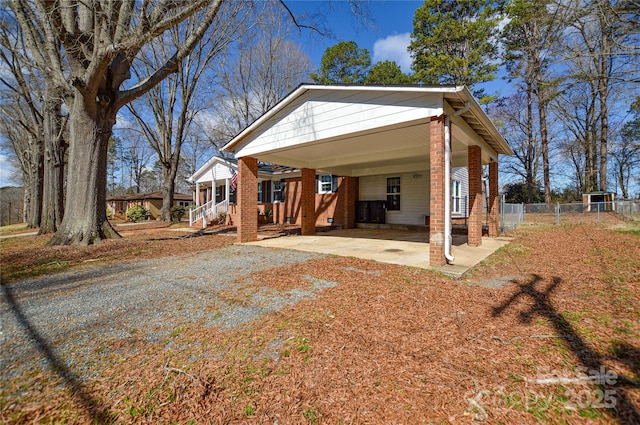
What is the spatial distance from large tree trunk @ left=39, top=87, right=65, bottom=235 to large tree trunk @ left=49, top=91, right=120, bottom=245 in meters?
6.09

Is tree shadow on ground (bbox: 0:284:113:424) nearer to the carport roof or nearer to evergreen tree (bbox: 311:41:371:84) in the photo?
the carport roof

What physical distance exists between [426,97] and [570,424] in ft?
17.1

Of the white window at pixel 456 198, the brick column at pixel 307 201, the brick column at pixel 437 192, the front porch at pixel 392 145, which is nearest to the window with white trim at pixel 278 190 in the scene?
the front porch at pixel 392 145

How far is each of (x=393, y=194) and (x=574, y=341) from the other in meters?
12.2

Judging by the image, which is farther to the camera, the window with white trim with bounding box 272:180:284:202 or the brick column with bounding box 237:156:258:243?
the window with white trim with bounding box 272:180:284:202

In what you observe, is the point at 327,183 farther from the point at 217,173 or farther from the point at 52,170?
the point at 52,170

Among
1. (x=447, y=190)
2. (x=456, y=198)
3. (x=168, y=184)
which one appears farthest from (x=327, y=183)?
(x=168, y=184)

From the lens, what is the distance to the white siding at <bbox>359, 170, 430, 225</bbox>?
13.4 meters

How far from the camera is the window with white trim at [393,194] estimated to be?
14227mm

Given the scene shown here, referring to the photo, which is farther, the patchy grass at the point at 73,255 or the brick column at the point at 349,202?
the brick column at the point at 349,202

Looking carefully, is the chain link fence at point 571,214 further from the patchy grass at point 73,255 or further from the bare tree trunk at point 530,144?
the patchy grass at point 73,255

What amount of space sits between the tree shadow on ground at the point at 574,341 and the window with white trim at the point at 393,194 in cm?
988

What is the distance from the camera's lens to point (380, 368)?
2.11 metres

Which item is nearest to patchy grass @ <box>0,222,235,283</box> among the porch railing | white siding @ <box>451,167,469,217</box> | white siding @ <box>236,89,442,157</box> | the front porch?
the front porch
